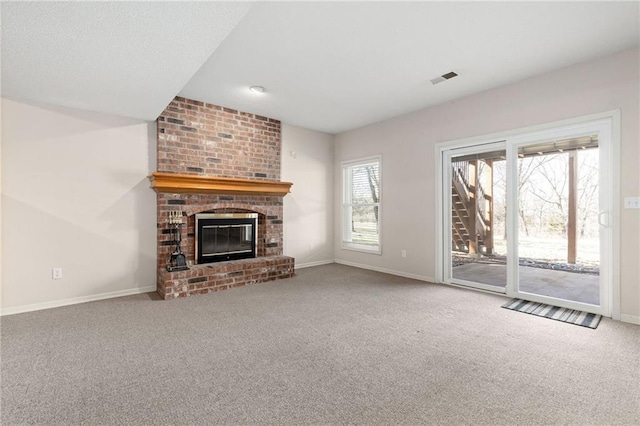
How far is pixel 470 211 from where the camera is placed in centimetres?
423

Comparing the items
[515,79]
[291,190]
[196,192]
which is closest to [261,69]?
[196,192]

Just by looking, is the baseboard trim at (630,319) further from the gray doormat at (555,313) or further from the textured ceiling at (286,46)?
the textured ceiling at (286,46)

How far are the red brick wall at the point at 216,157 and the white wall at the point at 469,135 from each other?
1517mm

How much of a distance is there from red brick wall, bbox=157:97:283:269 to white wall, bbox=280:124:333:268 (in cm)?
25

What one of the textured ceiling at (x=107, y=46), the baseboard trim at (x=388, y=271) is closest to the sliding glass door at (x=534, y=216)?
the baseboard trim at (x=388, y=271)

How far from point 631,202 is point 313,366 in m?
3.29

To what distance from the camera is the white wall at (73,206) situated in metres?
3.24

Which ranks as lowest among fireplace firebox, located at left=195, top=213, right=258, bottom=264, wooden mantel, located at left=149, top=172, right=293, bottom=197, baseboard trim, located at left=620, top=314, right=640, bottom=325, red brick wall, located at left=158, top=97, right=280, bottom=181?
baseboard trim, located at left=620, top=314, right=640, bottom=325

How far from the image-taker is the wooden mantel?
152 inches

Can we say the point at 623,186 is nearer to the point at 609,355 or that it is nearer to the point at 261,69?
the point at 609,355

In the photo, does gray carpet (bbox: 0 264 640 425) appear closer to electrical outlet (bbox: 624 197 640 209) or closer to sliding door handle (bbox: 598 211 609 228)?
sliding door handle (bbox: 598 211 609 228)

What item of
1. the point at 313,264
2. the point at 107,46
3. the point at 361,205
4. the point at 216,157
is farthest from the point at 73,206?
the point at 361,205

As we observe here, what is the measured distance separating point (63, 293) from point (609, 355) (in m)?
5.23

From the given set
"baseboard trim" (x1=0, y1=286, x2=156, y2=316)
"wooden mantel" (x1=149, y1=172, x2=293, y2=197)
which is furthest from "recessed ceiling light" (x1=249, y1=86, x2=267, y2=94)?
"baseboard trim" (x1=0, y1=286, x2=156, y2=316)
